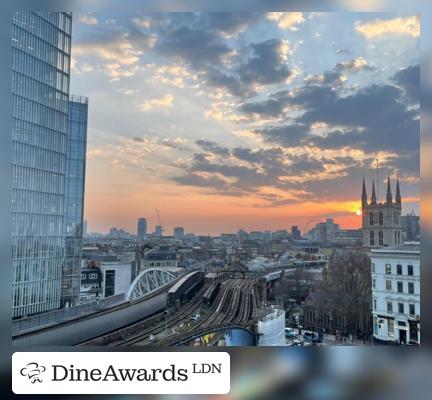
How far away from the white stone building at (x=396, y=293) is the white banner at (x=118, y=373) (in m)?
1.42

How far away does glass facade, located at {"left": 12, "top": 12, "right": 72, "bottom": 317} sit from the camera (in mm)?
2865

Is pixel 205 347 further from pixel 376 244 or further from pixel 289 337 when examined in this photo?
pixel 376 244

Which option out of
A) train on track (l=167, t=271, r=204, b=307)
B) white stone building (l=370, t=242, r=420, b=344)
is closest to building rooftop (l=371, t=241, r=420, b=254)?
white stone building (l=370, t=242, r=420, b=344)

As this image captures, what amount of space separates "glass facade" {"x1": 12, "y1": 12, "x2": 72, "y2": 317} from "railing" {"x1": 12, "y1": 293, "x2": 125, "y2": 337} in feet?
0.51

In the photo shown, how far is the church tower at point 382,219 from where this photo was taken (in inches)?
115

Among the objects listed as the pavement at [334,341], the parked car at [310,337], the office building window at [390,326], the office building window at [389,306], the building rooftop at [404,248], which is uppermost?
the building rooftop at [404,248]

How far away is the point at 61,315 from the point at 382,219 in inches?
109

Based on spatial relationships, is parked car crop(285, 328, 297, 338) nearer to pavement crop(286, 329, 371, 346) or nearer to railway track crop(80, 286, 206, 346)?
pavement crop(286, 329, 371, 346)

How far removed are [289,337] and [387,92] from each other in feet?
7.10

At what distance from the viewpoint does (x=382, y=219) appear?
2.94 meters

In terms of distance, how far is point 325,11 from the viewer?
9.12 feet

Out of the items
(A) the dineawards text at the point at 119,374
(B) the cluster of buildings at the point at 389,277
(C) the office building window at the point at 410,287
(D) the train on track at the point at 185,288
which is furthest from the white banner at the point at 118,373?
(C) the office building window at the point at 410,287

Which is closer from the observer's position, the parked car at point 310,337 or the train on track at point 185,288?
the parked car at point 310,337

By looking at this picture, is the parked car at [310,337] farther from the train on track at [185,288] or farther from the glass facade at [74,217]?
the glass facade at [74,217]
